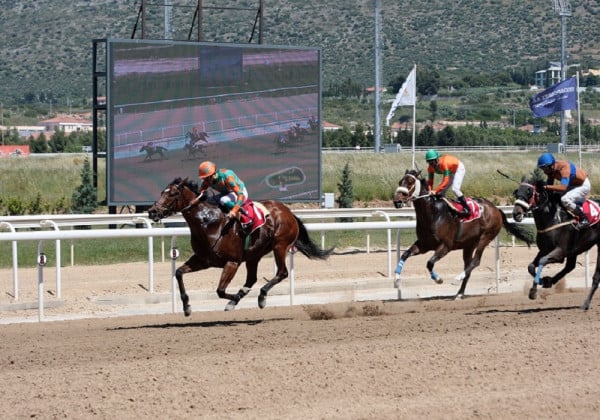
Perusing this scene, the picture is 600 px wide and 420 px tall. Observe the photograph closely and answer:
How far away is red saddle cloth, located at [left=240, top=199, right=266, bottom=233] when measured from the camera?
11.4 m

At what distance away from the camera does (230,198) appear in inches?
441

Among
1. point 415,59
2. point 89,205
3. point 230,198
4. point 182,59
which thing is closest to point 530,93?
point 415,59

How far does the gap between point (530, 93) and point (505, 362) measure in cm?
9827

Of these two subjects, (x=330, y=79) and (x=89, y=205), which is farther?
(x=330, y=79)

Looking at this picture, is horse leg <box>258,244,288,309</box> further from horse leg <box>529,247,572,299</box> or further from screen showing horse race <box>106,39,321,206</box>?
screen showing horse race <box>106,39,321,206</box>

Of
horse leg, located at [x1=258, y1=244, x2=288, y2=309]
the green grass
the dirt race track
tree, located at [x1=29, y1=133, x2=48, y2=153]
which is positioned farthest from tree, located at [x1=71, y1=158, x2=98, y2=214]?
tree, located at [x1=29, y1=133, x2=48, y2=153]

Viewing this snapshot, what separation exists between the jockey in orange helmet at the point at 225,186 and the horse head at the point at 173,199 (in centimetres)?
15

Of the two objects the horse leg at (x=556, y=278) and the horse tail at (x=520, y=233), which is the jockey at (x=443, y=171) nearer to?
the horse tail at (x=520, y=233)

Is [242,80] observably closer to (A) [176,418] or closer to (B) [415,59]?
(A) [176,418]

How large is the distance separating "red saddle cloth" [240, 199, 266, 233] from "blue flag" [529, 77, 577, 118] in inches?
505

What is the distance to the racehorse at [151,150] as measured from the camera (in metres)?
19.2

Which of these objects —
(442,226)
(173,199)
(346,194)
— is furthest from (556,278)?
(346,194)

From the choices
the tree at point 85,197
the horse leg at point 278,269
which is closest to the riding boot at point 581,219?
the horse leg at point 278,269

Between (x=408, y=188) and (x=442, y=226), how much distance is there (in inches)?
32.2
